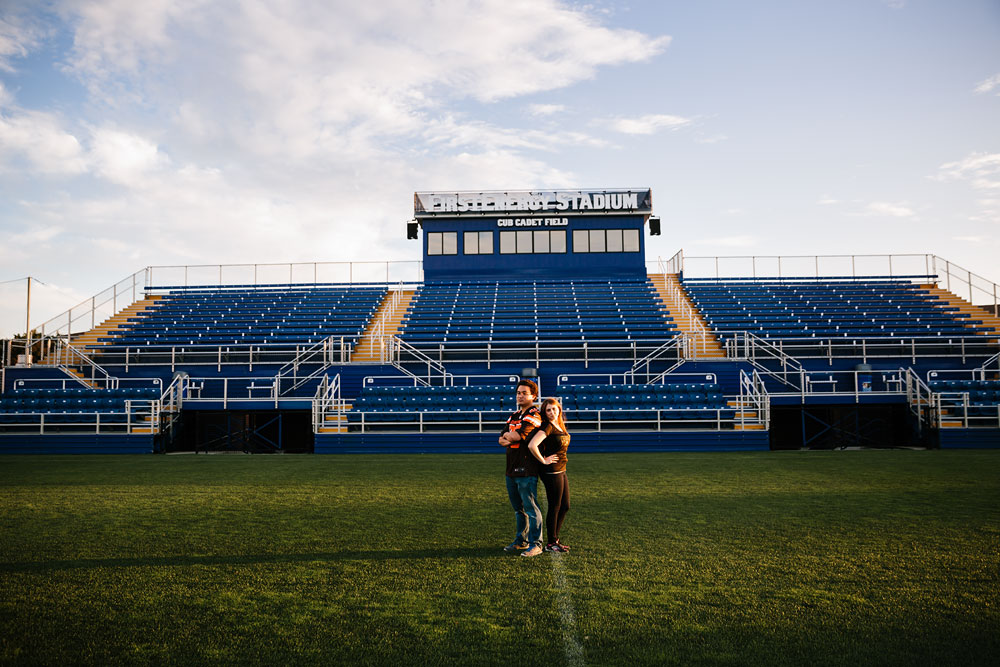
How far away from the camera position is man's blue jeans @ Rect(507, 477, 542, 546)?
5.91m

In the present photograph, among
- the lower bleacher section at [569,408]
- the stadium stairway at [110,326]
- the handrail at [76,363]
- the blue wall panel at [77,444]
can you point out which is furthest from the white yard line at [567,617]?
the stadium stairway at [110,326]

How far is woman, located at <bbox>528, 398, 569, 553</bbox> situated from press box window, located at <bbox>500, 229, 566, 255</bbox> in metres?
25.7

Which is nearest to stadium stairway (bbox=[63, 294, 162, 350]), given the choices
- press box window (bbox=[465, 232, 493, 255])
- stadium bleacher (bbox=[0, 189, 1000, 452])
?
stadium bleacher (bbox=[0, 189, 1000, 452])

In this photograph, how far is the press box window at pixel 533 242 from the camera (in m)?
31.3

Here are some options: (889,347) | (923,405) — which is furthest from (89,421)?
(889,347)

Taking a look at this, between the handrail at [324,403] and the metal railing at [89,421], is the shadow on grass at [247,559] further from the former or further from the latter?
the metal railing at [89,421]

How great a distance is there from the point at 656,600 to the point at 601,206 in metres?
27.7

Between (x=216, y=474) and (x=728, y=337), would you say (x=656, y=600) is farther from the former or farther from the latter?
(x=728, y=337)

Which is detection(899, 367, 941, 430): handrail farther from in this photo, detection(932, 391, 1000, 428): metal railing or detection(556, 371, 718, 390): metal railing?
detection(556, 371, 718, 390): metal railing

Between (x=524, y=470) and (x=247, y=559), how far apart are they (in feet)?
8.61

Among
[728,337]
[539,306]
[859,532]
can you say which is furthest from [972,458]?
[539,306]

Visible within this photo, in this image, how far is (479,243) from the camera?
31.3 metres

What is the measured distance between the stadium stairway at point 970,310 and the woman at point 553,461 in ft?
74.6

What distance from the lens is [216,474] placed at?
1184 cm
